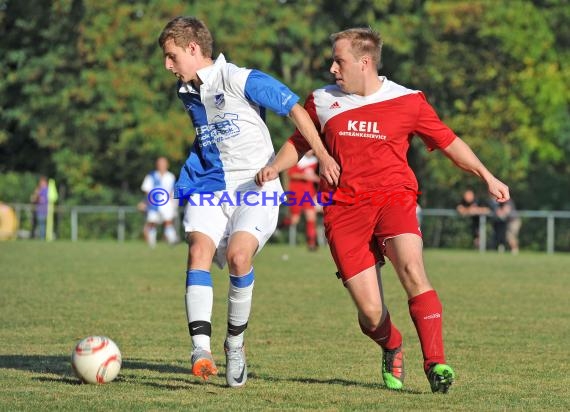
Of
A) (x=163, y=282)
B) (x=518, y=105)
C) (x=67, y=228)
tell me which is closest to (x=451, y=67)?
(x=518, y=105)

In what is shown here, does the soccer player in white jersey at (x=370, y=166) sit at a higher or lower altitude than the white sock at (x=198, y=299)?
higher

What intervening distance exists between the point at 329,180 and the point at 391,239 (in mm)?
519

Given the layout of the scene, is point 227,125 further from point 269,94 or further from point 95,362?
point 95,362

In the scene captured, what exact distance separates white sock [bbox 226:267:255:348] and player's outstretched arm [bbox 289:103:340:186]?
822 millimetres

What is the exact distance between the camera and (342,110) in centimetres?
775

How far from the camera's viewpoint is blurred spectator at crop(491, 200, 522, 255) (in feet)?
107

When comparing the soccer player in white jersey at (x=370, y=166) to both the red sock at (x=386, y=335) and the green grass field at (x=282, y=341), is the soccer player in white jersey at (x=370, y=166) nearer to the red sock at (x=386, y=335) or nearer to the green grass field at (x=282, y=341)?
the red sock at (x=386, y=335)

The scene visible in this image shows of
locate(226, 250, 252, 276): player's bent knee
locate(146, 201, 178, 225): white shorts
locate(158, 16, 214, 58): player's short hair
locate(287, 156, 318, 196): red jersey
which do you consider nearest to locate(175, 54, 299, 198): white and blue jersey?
locate(158, 16, 214, 58): player's short hair

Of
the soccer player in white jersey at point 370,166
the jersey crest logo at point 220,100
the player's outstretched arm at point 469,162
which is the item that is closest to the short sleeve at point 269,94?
the jersey crest logo at point 220,100

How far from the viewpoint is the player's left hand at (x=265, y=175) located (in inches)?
299

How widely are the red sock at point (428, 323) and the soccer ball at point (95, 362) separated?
1883mm

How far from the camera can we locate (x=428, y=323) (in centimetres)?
742

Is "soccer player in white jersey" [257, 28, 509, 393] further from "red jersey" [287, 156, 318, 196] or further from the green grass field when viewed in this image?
"red jersey" [287, 156, 318, 196]

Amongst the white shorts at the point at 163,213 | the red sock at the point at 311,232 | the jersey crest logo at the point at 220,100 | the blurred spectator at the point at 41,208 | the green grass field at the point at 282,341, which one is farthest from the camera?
the blurred spectator at the point at 41,208
